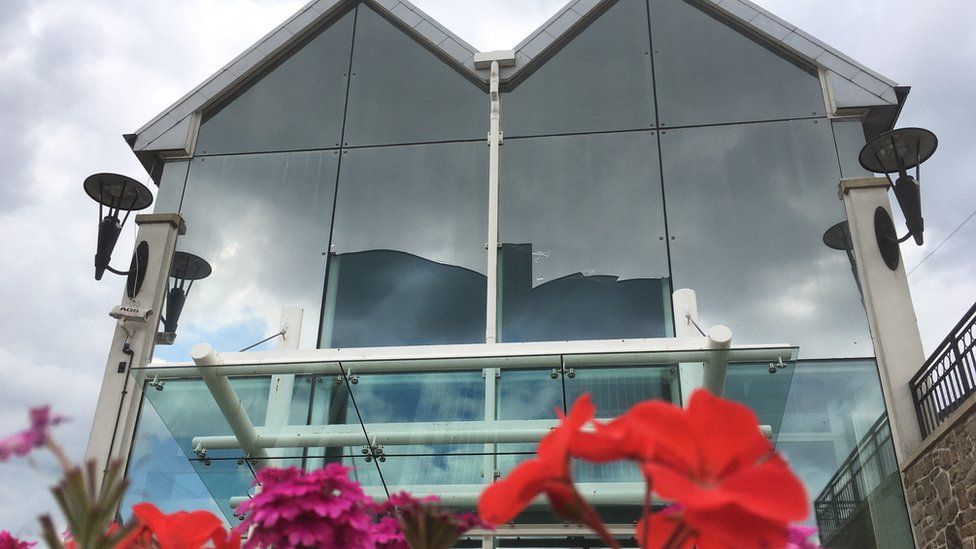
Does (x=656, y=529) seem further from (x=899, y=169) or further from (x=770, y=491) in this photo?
(x=899, y=169)

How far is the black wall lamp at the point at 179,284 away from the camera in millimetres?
5859

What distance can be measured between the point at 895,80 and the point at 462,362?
4.19 m

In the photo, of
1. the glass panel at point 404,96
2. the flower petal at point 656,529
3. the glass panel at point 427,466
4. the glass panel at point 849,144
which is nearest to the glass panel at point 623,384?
the glass panel at point 427,466

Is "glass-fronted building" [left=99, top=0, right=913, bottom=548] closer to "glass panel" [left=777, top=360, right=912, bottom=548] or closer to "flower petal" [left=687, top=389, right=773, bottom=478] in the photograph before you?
"glass panel" [left=777, top=360, right=912, bottom=548]

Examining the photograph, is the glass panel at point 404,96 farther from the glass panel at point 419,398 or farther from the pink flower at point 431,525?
the pink flower at point 431,525

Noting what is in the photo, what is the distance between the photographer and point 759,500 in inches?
19.1

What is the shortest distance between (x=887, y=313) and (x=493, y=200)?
A: 2.71 m

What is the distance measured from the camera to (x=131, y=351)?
5746 mm

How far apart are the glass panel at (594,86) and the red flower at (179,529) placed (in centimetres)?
547

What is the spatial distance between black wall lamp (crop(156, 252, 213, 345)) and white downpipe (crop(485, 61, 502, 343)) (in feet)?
6.91

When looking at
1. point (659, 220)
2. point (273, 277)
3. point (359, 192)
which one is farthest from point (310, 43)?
point (659, 220)

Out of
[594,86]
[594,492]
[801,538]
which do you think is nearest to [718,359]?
[594,492]

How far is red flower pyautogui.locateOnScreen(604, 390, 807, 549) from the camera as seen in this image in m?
0.48

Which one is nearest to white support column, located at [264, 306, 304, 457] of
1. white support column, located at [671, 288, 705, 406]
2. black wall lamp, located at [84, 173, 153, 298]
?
black wall lamp, located at [84, 173, 153, 298]
